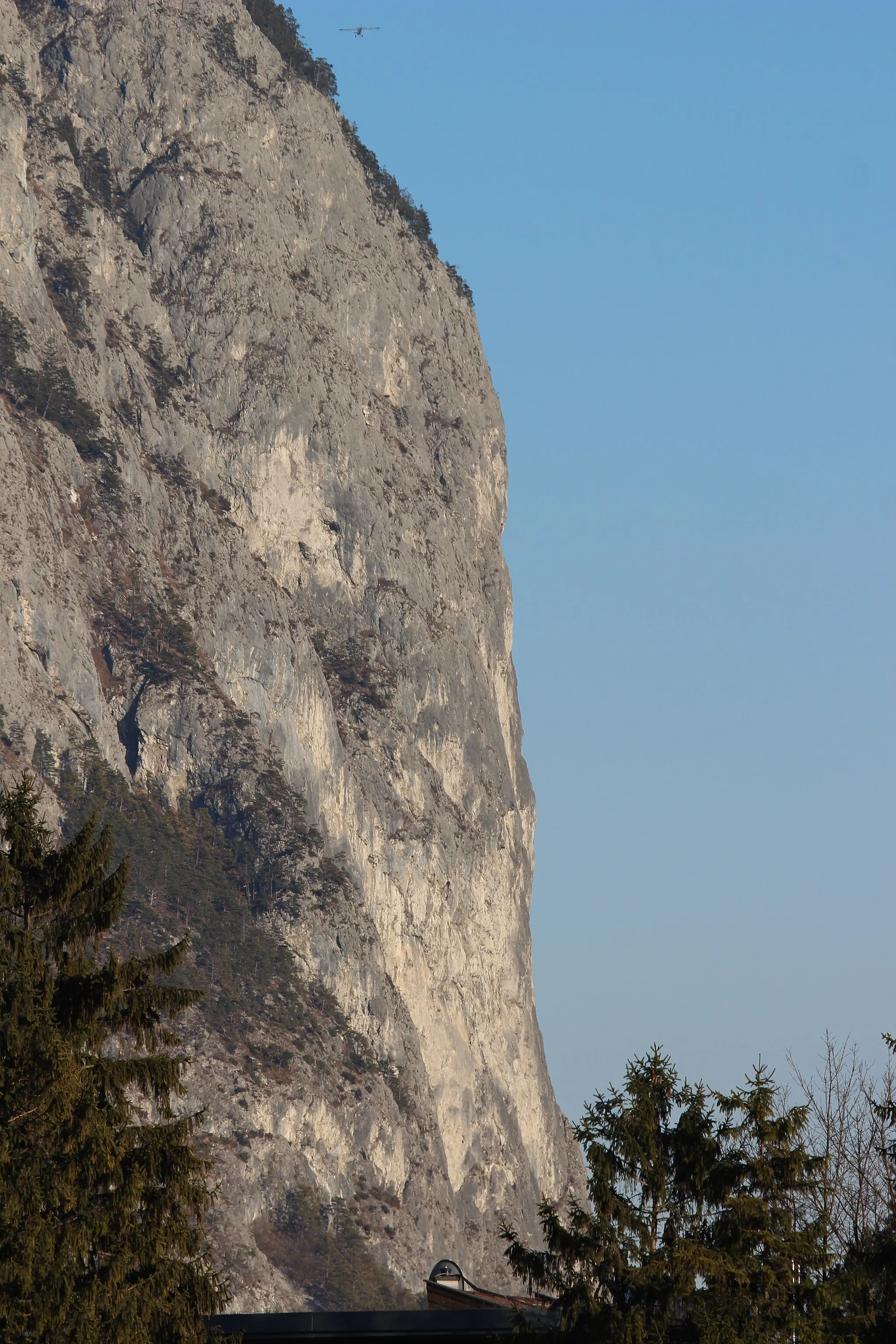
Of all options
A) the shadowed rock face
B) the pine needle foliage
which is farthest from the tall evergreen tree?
the shadowed rock face

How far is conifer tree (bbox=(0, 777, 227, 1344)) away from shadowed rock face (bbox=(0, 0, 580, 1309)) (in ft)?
327

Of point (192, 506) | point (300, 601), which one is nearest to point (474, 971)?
point (300, 601)

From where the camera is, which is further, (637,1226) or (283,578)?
(283,578)

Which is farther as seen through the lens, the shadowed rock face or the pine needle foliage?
the shadowed rock face

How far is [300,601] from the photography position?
165 metres

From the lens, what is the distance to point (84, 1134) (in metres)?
23.0

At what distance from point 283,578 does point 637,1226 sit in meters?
141

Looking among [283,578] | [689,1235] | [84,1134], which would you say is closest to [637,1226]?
[689,1235]

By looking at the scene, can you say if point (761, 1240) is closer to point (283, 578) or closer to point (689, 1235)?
point (689, 1235)

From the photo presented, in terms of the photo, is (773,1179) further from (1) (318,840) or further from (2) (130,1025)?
(1) (318,840)

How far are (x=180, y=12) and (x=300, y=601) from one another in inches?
2495

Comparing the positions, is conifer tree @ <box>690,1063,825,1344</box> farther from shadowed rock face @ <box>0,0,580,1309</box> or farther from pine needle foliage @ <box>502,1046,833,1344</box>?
shadowed rock face @ <box>0,0,580,1309</box>

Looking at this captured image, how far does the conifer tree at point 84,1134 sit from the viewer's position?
22.5 metres

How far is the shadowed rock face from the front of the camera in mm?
139500
